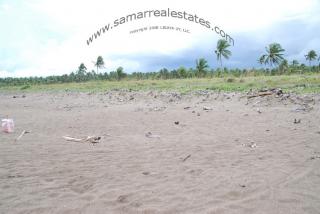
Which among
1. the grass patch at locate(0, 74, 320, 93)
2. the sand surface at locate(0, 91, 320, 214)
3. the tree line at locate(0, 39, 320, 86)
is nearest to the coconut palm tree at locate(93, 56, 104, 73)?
the tree line at locate(0, 39, 320, 86)

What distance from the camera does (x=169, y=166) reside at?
529 centimetres

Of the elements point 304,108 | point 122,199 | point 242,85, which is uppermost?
point 242,85

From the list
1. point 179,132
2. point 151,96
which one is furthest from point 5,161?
point 151,96

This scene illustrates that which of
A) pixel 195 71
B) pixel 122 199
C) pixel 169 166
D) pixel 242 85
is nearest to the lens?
pixel 122 199

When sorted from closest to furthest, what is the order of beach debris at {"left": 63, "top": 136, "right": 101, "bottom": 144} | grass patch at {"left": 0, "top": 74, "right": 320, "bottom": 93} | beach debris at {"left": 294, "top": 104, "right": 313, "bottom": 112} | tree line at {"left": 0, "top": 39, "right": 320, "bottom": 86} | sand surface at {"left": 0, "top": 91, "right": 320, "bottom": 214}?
sand surface at {"left": 0, "top": 91, "right": 320, "bottom": 214} → beach debris at {"left": 63, "top": 136, "right": 101, "bottom": 144} → beach debris at {"left": 294, "top": 104, "right": 313, "bottom": 112} → grass patch at {"left": 0, "top": 74, "right": 320, "bottom": 93} → tree line at {"left": 0, "top": 39, "right": 320, "bottom": 86}

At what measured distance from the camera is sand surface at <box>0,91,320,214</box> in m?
3.83

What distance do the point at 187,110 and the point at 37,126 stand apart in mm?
5321

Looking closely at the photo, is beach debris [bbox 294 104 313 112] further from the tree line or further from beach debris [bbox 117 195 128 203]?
the tree line

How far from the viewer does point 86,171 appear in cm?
510

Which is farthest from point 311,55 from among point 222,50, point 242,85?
point 242,85

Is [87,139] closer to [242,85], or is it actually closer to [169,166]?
[169,166]

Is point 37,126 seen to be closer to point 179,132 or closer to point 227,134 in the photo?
point 179,132

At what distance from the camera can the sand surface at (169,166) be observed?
3830mm

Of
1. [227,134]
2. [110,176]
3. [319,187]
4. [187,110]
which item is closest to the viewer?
[319,187]
